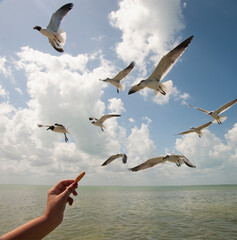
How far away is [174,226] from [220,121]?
863 centimetres

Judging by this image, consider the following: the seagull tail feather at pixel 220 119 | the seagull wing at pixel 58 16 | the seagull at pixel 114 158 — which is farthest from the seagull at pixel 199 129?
the seagull wing at pixel 58 16

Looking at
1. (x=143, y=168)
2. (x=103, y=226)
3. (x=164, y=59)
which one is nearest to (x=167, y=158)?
(x=143, y=168)

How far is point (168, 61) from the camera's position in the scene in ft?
33.0

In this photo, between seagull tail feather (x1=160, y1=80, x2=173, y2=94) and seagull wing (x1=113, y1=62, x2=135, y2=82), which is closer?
seagull tail feather (x1=160, y1=80, x2=173, y2=94)

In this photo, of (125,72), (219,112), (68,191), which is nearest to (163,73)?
(125,72)

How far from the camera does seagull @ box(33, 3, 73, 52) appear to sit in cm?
1018

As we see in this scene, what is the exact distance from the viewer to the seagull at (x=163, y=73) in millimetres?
9527

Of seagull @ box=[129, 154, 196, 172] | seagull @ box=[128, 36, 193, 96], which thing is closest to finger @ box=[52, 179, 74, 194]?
seagull @ box=[129, 154, 196, 172]

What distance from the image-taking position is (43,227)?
1.33 m

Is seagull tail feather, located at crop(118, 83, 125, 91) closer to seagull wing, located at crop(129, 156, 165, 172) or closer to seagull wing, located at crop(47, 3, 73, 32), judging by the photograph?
seagull wing, located at crop(47, 3, 73, 32)

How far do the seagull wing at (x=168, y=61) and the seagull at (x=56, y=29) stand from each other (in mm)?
4613

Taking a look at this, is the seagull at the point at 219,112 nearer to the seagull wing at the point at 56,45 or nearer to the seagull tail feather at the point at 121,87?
the seagull tail feather at the point at 121,87

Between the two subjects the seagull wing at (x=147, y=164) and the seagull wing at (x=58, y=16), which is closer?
the seagull wing at (x=147, y=164)

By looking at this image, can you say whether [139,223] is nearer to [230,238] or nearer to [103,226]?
[103,226]
